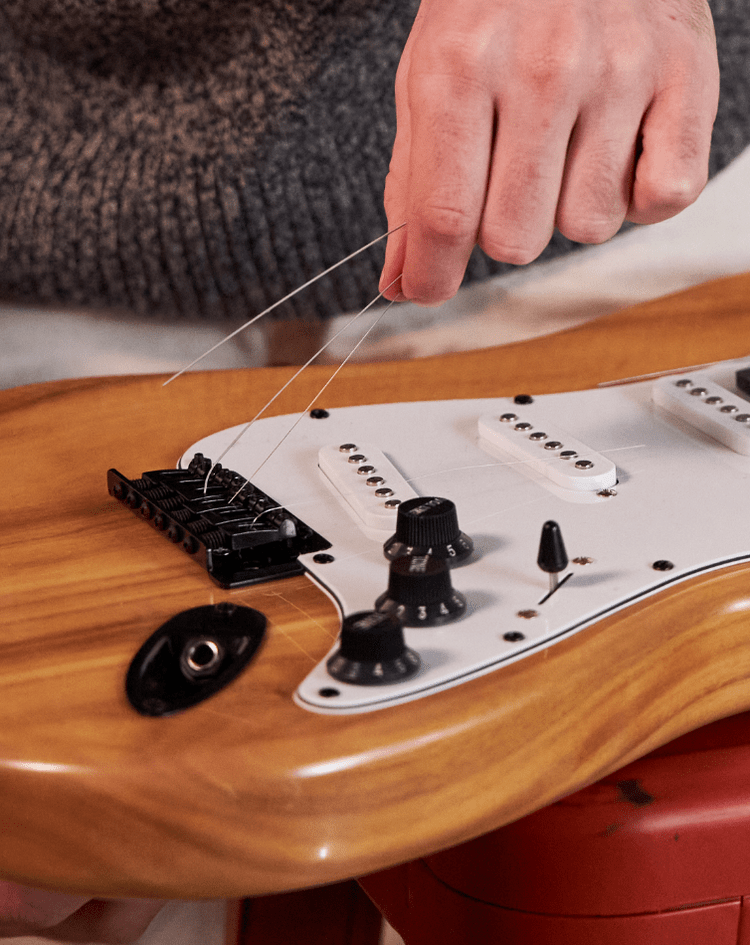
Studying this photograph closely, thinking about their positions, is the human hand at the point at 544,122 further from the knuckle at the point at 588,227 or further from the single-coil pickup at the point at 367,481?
the single-coil pickup at the point at 367,481

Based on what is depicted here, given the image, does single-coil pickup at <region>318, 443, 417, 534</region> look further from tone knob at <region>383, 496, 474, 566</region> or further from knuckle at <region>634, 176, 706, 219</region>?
knuckle at <region>634, 176, 706, 219</region>

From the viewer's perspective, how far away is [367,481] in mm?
556

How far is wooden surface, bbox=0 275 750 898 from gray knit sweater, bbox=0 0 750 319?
390 mm

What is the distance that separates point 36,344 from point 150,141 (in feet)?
0.70

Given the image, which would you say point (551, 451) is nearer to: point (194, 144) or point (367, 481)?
point (367, 481)

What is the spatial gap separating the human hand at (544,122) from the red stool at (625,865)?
10.7 inches

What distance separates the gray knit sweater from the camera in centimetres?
84

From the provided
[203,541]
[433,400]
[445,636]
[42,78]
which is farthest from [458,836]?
[42,78]

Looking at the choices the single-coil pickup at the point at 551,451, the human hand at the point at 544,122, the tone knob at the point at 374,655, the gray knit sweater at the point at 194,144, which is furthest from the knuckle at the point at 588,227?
the gray knit sweater at the point at 194,144

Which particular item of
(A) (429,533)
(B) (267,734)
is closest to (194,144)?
(A) (429,533)

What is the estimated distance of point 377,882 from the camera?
21.5 inches

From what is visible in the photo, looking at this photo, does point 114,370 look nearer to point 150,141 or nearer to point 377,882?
point 150,141

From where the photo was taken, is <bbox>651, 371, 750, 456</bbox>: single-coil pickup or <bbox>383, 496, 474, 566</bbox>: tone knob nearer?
<bbox>383, 496, 474, 566</bbox>: tone knob

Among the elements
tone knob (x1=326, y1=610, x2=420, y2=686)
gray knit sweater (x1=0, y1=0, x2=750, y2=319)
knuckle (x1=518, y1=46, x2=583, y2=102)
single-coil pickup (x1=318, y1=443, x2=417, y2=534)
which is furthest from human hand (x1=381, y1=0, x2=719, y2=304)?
gray knit sweater (x1=0, y1=0, x2=750, y2=319)
